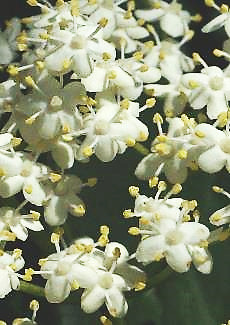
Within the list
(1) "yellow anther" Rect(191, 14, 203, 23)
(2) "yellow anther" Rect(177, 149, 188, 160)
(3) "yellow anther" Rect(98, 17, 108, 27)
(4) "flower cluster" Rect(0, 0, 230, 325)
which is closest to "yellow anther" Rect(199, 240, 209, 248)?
(4) "flower cluster" Rect(0, 0, 230, 325)

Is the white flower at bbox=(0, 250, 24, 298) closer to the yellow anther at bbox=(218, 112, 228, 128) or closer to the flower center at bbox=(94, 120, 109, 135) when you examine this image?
the flower center at bbox=(94, 120, 109, 135)

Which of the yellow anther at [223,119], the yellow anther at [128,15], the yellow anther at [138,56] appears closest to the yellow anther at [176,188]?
the yellow anther at [223,119]

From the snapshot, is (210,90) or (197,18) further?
(197,18)

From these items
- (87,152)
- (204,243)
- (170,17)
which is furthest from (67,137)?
(170,17)

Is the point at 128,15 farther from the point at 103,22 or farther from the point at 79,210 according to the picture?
the point at 79,210

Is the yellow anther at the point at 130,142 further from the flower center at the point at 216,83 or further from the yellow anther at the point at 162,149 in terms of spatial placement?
the flower center at the point at 216,83

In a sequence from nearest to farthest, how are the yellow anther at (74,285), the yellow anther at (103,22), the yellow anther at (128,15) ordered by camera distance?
1. the yellow anther at (74,285)
2. the yellow anther at (103,22)
3. the yellow anther at (128,15)
